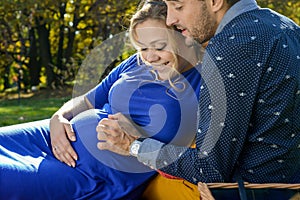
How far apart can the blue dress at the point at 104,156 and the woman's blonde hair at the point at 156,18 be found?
0.20 feet

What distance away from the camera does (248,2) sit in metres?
2.29

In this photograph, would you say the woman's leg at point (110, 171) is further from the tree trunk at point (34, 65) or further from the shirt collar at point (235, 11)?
the tree trunk at point (34, 65)

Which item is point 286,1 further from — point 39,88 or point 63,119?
point 63,119

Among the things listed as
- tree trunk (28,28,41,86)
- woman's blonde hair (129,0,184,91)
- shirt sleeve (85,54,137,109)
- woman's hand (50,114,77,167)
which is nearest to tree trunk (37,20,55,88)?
tree trunk (28,28,41,86)

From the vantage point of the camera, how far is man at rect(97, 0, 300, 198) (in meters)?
2.11

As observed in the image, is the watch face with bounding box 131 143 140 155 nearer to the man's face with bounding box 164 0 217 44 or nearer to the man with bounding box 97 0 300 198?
the man with bounding box 97 0 300 198

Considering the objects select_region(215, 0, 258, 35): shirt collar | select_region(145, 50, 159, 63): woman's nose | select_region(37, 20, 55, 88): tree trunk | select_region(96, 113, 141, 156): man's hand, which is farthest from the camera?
select_region(37, 20, 55, 88): tree trunk

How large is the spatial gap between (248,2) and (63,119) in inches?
49.7

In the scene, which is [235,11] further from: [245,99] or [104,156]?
[104,156]

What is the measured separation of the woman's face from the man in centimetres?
59

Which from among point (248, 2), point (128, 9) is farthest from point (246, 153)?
point (128, 9)

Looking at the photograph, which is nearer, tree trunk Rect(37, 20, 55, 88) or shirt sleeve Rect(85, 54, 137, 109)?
shirt sleeve Rect(85, 54, 137, 109)

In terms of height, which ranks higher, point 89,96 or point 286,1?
point 89,96

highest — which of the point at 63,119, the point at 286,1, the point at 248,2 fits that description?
the point at 248,2
